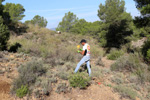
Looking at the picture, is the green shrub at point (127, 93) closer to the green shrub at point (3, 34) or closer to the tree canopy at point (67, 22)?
the green shrub at point (3, 34)

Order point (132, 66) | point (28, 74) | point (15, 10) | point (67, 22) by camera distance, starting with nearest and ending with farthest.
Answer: point (28, 74), point (132, 66), point (15, 10), point (67, 22)

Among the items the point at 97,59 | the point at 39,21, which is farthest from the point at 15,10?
the point at 97,59

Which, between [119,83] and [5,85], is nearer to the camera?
[5,85]

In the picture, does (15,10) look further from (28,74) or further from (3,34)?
(28,74)

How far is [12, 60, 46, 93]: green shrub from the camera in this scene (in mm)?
4343

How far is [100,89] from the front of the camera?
5.09 meters

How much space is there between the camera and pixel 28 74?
4738 millimetres

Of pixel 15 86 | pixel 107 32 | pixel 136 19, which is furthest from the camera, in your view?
pixel 107 32

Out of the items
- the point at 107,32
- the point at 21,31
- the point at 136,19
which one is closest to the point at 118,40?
the point at 107,32

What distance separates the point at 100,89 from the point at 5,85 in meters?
3.55

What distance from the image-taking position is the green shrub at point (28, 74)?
4.34 m

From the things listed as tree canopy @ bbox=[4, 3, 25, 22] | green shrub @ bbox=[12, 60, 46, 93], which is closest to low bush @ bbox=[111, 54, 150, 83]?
green shrub @ bbox=[12, 60, 46, 93]

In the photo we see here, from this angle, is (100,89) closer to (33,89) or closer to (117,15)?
(33,89)

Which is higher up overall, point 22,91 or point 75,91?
point 22,91
